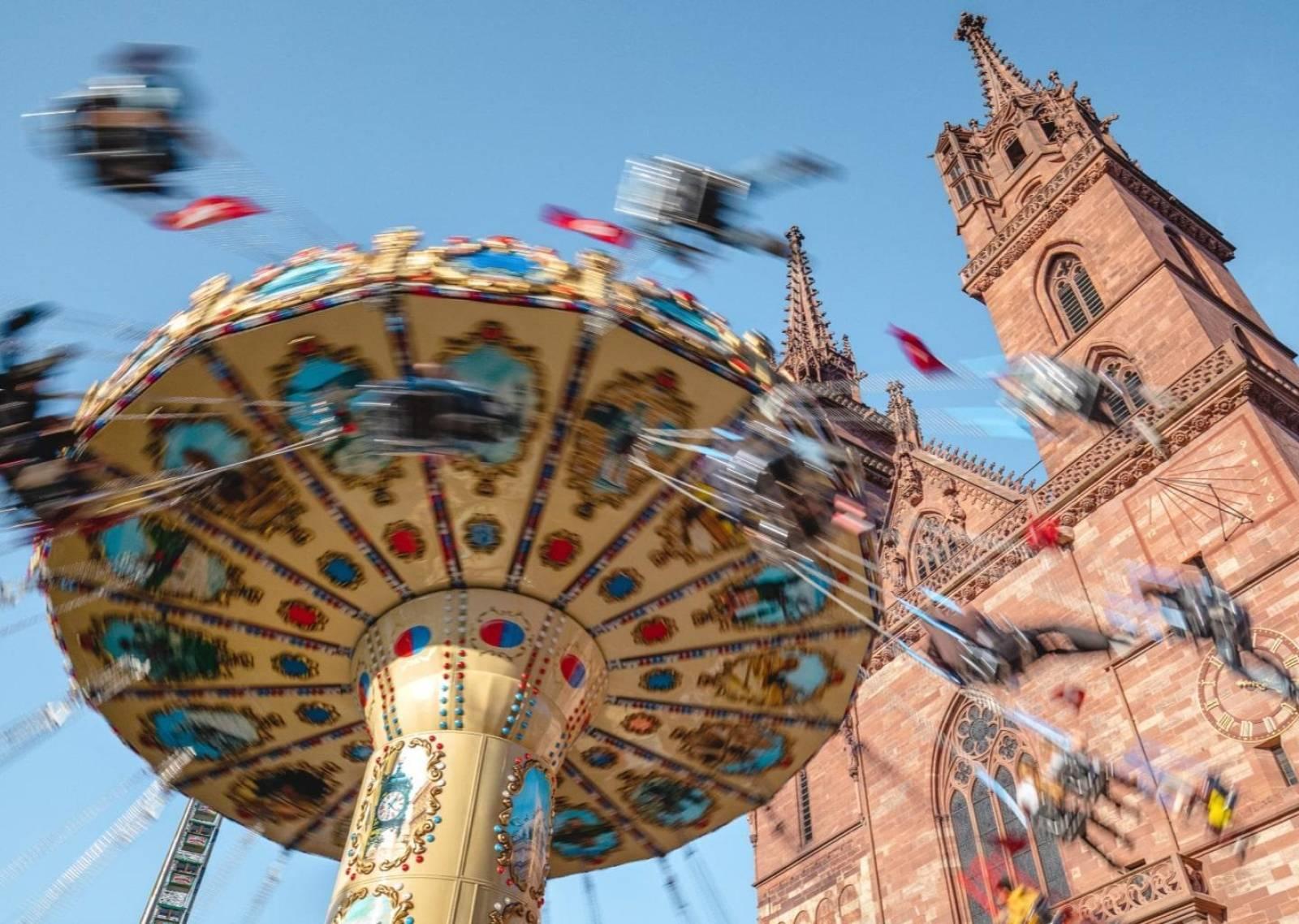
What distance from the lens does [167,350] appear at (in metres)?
6.82

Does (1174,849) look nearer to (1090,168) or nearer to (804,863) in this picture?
(804,863)

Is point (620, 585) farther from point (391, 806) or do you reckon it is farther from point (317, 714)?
point (317, 714)

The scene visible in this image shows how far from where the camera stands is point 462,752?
7676 mm

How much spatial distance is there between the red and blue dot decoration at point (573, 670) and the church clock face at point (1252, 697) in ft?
31.7

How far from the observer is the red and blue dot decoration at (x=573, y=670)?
8547 millimetres

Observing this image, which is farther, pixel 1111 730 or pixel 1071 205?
pixel 1071 205

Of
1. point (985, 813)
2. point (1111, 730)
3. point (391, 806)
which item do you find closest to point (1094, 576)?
point (1111, 730)

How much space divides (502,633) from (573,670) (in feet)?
2.49

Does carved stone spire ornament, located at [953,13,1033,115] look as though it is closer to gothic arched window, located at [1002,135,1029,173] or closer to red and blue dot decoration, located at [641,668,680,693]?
gothic arched window, located at [1002,135,1029,173]

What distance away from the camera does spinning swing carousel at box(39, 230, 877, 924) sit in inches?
273

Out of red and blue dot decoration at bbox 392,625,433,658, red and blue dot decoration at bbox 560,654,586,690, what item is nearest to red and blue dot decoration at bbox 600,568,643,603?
red and blue dot decoration at bbox 560,654,586,690

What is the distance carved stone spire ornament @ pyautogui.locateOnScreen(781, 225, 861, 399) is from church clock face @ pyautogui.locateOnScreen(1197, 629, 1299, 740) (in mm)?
23687

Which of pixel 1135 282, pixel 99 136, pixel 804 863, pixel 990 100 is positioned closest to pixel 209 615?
pixel 99 136

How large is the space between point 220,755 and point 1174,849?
39.7 ft
